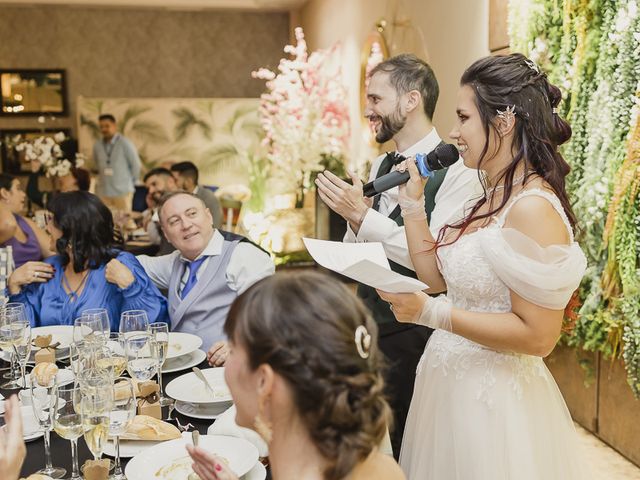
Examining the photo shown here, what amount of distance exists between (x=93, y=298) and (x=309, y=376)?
1968 mm

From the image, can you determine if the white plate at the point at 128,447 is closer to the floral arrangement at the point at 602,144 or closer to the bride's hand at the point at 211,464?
the bride's hand at the point at 211,464

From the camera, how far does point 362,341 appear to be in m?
1.01

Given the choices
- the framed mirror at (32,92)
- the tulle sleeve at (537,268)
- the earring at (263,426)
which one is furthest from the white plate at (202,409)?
the framed mirror at (32,92)

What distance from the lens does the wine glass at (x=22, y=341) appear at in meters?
1.84

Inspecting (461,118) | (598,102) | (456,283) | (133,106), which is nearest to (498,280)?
(456,283)

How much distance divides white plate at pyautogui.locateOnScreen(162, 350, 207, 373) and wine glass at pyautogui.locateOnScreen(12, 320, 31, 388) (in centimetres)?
39

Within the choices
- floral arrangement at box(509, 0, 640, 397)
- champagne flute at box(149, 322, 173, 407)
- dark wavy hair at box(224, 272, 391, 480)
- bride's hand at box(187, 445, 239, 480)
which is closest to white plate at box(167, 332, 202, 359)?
champagne flute at box(149, 322, 173, 407)

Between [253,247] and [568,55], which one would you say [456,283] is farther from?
[568,55]

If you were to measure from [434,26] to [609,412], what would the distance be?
9.77ft

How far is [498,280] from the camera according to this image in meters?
1.67

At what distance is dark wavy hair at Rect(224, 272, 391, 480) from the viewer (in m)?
0.97

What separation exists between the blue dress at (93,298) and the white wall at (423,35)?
258 cm

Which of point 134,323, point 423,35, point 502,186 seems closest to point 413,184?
point 502,186

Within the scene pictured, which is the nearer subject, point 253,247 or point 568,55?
point 253,247
